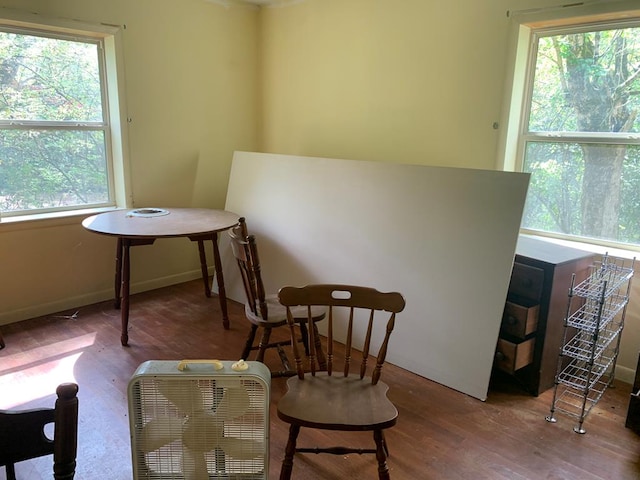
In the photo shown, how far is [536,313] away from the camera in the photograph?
7.93ft

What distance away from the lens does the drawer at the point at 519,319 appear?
237 centimetres

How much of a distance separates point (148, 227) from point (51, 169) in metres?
1.06

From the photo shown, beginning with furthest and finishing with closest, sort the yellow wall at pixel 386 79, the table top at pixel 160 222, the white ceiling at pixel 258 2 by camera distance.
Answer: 1. the white ceiling at pixel 258 2
2. the yellow wall at pixel 386 79
3. the table top at pixel 160 222

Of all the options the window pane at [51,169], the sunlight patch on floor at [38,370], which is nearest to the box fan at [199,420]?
the sunlight patch on floor at [38,370]

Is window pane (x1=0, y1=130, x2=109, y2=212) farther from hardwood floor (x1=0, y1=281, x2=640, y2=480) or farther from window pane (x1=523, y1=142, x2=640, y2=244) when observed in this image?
window pane (x1=523, y1=142, x2=640, y2=244)

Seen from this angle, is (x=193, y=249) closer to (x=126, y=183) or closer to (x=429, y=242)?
(x=126, y=183)

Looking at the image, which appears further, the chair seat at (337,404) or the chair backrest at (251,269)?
the chair backrest at (251,269)

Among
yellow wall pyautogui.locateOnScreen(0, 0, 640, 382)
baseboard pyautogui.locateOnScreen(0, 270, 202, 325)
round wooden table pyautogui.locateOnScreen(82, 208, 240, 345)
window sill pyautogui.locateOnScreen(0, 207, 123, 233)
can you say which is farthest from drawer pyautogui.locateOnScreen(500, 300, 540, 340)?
window sill pyautogui.locateOnScreen(0, 207, 123, 233)

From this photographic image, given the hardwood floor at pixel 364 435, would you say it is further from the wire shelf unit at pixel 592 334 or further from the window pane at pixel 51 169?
the window pane at pixel 51 169

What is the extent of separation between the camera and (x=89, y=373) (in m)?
2.61

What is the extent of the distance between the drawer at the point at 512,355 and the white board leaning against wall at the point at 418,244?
0.10 meters

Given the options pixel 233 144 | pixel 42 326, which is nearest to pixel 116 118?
pixel 233 144

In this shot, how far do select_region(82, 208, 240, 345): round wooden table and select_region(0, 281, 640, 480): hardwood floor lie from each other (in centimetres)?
26

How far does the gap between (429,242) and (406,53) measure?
1439mm
